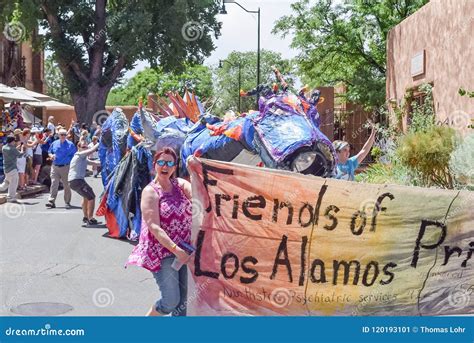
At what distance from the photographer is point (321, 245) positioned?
578 cm

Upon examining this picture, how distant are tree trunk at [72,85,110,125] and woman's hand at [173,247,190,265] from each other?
31.2 metres

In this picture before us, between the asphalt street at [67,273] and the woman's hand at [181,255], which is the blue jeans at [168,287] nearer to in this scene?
the woman's hand at [181,255]

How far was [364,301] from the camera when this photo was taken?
575 centimetres

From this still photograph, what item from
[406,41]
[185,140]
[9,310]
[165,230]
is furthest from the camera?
[406,41]

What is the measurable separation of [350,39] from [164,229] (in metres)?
20.3

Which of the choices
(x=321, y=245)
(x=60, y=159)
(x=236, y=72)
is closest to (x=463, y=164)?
(x=321, y=245)

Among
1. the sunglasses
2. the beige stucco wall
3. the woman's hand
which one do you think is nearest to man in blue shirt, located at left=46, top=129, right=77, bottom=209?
the beige stucco wall

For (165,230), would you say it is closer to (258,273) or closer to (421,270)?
(258,273)

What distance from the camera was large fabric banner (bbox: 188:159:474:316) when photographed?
5.74 m

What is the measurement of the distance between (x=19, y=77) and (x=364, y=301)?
43873 mm

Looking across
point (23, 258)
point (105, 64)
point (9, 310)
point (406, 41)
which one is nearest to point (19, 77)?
point (105, 64)

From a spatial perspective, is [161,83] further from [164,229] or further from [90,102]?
[164,229]

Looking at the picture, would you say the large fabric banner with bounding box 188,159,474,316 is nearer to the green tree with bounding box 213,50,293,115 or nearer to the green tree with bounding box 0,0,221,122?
the green tree with bounding box 0,0,221,122

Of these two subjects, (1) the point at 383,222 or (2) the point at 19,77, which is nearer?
(1) the point at 383,222
